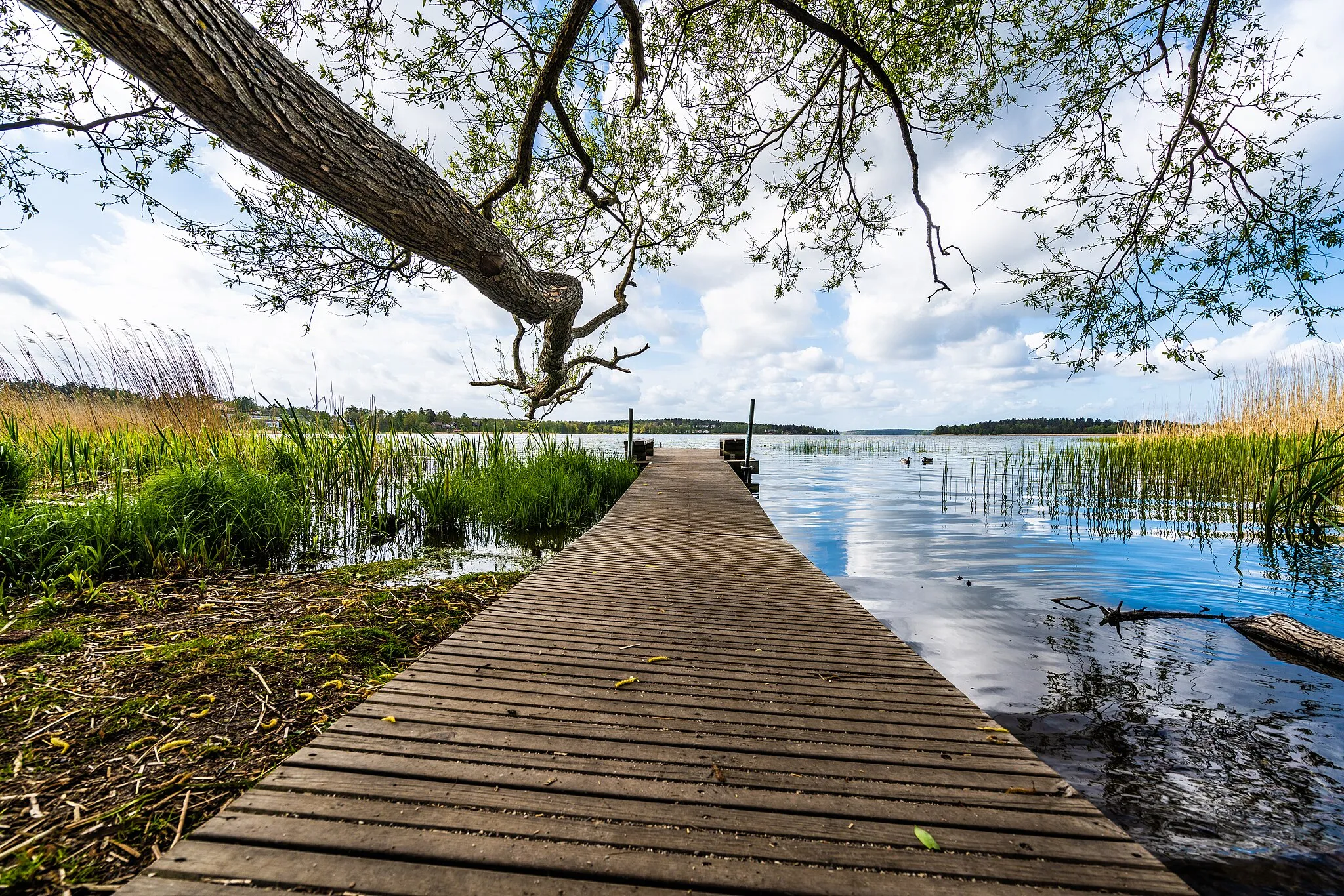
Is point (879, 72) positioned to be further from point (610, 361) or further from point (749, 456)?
point (749, 456)

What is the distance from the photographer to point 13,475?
5.04 meters

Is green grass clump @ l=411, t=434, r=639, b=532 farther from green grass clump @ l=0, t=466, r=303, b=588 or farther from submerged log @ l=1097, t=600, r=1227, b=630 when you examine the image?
submerged log @ l=1097, t=600, r=1227, b=630

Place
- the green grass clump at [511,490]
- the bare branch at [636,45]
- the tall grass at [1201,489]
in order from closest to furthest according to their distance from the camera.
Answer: the bare branch at [636,45] < the tall grass at [1201,489] < the green grass clump at [511,490]

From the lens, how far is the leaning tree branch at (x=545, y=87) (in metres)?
3.65

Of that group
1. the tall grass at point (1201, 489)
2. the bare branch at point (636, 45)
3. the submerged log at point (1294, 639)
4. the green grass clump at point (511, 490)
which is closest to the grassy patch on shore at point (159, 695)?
the green grass clump at point (511, 490)

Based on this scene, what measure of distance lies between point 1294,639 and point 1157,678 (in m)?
1.17

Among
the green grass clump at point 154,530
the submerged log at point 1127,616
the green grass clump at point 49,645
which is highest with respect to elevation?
the green grass clump at point 154,530

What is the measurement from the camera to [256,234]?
429 cm

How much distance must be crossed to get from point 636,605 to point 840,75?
6.02 meters

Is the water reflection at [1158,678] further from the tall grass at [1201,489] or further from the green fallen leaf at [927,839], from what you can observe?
the green fallen leaf at [927,839]

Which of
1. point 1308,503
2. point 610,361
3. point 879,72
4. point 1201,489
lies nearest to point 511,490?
point 610,361

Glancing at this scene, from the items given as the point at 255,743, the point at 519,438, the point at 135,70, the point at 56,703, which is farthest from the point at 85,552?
the point at 519,438

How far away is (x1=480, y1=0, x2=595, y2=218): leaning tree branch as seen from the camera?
144 inches

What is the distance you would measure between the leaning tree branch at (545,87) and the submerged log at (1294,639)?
6914 mm
